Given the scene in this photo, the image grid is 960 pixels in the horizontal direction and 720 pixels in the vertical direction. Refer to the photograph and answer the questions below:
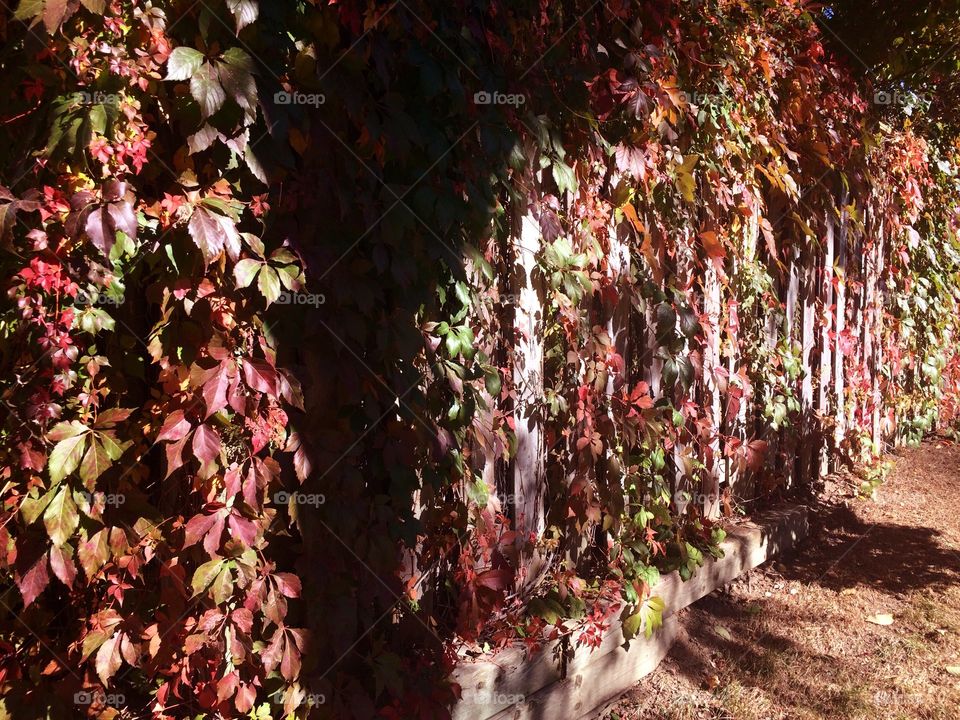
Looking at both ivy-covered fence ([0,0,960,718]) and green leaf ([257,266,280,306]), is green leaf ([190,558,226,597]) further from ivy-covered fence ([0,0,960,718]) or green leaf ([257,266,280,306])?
green leaf ([257,266,280,306])

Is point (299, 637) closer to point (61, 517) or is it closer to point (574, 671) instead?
point (61, 517)

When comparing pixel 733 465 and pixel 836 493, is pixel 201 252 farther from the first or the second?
pixel 836 493

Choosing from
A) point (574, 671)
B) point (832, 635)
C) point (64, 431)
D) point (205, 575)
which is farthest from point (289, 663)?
point (832, 635)

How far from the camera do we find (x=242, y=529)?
78.0 inches

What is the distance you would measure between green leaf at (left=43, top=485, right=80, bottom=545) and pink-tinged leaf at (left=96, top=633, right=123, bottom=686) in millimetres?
280

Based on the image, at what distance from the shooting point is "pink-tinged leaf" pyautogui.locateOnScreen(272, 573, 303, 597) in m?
2.09

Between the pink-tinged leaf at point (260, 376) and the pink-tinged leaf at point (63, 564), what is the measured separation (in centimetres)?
56

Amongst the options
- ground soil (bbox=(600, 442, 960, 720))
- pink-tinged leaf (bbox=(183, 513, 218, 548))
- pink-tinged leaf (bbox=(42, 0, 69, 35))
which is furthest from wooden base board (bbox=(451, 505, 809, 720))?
Result: pink-tinged leaf (bbox=(42, 0, 69, 35))

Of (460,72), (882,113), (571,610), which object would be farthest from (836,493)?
(460,72)

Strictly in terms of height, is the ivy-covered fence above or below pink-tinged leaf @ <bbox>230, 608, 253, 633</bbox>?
above

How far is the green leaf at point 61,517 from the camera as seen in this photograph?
6.16ft

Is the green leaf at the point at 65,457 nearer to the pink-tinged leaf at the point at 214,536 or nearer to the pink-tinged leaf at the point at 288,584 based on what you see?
the pink-tinged leaf at the point at 214,536

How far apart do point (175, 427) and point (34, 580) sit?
461mm

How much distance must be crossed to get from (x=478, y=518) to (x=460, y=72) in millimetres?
1349
